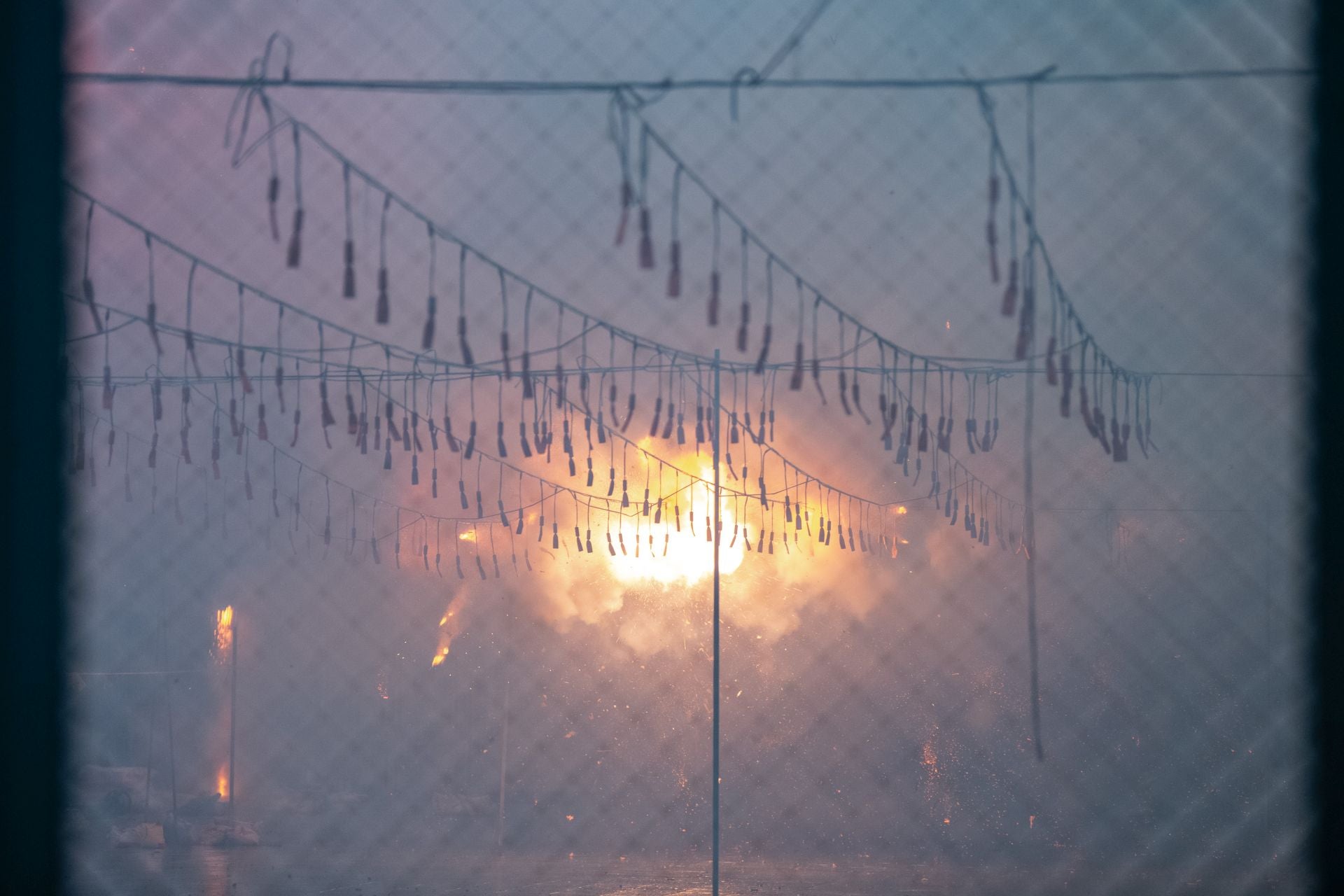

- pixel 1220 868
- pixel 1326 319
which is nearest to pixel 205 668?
pixel 1220 868

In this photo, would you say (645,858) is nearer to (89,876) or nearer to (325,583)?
(325,583)

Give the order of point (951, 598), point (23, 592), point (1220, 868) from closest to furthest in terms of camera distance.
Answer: point (23, 592), point (1220, 868), point (951, 598)

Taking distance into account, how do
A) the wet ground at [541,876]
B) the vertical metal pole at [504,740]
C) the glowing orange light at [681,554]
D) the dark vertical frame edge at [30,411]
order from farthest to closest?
the glowing orange light at [681,554] < the vertical metal pole at [504,740] < the wet ground at [541,876] < the dark vertical frame edge at [30,411]

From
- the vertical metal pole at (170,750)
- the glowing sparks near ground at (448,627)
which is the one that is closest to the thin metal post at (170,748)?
the vertical metal pole at (170,750)

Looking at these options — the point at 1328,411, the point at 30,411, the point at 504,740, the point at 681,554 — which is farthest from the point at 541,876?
the point at 1328,411

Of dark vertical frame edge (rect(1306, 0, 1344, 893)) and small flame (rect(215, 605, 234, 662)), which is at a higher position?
dark vertical frame edge (rect(1306, 0, 1344, 893))

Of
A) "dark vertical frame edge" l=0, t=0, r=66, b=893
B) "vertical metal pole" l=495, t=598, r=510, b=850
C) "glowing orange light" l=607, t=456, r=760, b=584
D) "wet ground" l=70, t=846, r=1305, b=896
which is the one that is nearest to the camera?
"dark vertical frame edge" l=0, t=0, r=66, b=893

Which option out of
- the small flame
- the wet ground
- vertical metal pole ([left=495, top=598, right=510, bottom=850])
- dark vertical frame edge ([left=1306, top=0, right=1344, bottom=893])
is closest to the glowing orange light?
vertical metal pole ([left=495, top=598, right=510, bottom=850])

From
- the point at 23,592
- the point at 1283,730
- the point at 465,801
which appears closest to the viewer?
the point at 23,592

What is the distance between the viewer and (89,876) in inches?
312

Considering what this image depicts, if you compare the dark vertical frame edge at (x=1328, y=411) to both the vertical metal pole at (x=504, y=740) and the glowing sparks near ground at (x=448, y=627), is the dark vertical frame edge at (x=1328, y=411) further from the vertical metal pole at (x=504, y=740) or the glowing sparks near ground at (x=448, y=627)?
the glowing sparks near ground at (x=448, y=627)

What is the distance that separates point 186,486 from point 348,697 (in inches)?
104

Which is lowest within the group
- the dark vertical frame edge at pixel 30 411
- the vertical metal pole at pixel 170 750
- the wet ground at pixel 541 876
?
the wet ground at pixel 541 876

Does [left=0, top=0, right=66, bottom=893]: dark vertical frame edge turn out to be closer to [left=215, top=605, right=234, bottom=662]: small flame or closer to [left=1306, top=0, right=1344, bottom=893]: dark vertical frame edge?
[left=1306, top=0, right=1344, bottom=893]: dark vertical frame edge
